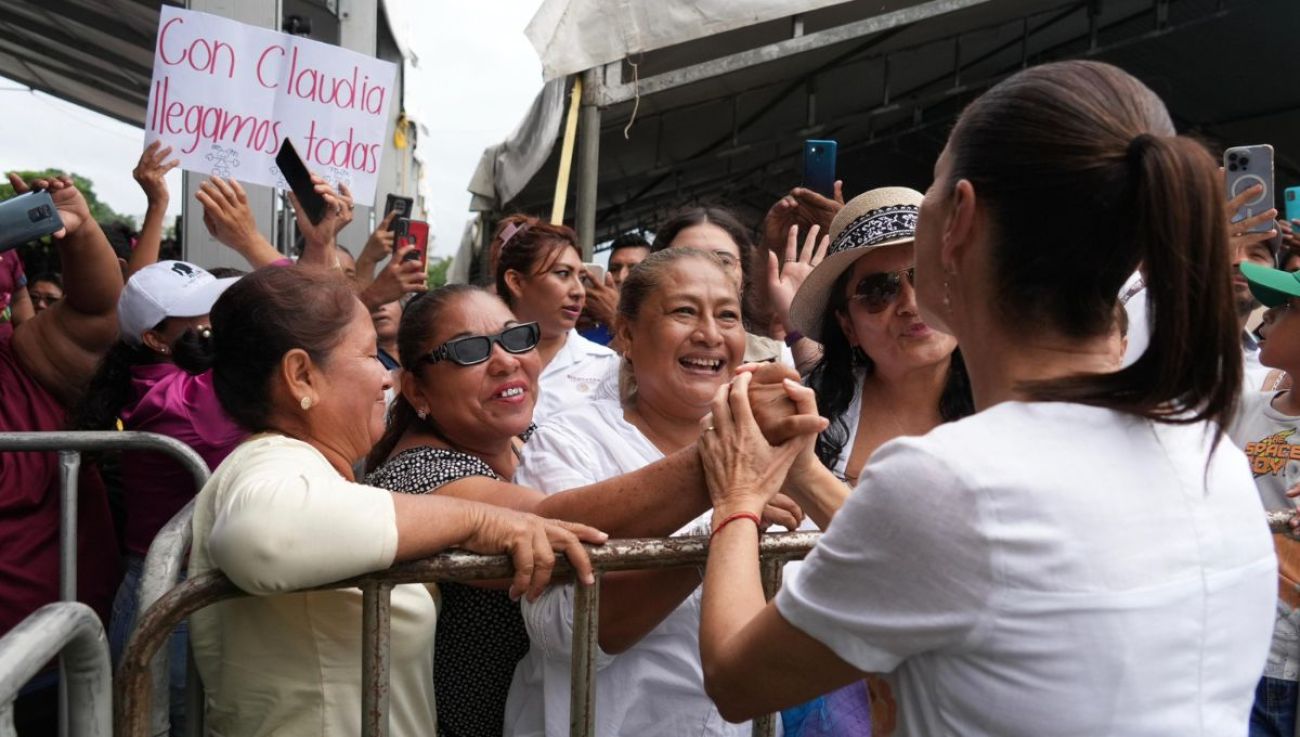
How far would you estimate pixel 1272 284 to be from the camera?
2.85m

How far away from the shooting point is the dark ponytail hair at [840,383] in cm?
238

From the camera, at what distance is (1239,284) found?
11.4 ft

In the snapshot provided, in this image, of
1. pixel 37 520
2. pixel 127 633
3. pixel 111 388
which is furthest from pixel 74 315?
pixel 127 633

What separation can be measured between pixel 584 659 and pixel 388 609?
315mm

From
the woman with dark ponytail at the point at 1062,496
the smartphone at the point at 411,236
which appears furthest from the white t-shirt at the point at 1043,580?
the smartphone at the point at 411,236

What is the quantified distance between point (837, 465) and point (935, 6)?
5.04 m

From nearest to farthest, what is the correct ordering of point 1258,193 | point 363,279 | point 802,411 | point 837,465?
point 802,411, point 837,465, point 1258,193, point 363,279

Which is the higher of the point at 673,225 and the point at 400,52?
the point at 400,52

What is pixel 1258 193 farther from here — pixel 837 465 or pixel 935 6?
pixel 935 6

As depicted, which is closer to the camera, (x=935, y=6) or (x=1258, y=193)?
(x=1258, y=193)

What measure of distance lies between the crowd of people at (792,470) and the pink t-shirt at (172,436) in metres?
0.01

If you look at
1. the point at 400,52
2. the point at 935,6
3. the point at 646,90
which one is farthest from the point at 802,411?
the point at 400,52

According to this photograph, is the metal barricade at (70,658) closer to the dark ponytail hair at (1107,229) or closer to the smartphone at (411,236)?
the dark ponytail hair at (1107,229)

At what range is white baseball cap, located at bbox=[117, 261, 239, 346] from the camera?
9.30 ft
